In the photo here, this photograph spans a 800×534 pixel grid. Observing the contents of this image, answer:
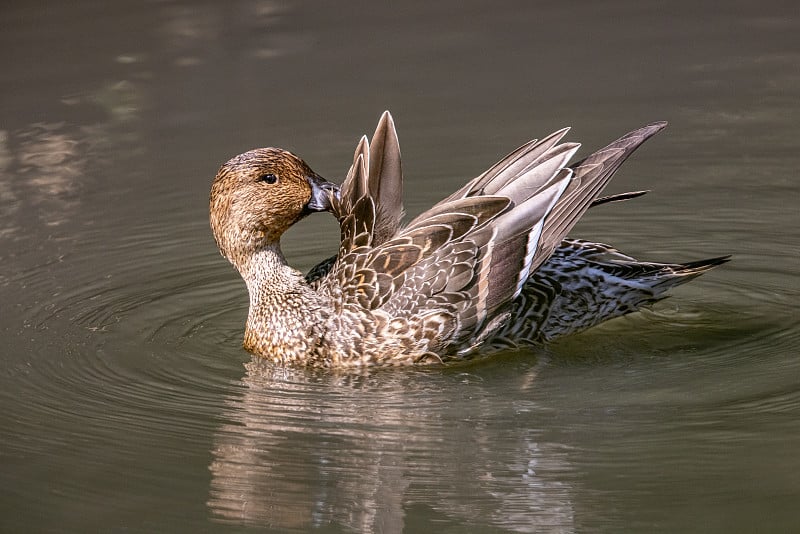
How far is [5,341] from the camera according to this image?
299 inches

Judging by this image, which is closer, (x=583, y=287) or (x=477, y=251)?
(x=477, y=251)

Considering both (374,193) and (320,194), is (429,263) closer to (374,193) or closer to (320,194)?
(374,193)

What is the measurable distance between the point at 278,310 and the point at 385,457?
1634mm

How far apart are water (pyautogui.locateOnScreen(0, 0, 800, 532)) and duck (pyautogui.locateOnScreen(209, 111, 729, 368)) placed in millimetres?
175

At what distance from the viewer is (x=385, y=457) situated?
234 inches

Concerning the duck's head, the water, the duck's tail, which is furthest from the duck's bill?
the duck's tail

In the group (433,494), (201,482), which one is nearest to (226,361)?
(201,482)

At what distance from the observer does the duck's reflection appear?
5438 millimetres

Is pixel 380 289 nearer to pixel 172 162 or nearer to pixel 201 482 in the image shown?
pixel 201 482

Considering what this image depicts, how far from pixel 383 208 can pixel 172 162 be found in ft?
11.4

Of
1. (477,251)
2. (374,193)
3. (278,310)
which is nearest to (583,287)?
(477,251)

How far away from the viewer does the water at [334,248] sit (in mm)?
5664

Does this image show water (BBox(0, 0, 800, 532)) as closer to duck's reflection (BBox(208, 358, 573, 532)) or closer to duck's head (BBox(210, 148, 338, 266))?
duck's reflection (BBox(208, 358, 573, 532))

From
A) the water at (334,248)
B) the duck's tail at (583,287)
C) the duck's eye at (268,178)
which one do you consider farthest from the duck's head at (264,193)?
the duck's tail at (583,287)
